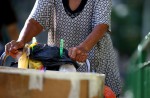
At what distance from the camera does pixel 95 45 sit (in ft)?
17.4

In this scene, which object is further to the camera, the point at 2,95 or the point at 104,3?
the point at 104,3

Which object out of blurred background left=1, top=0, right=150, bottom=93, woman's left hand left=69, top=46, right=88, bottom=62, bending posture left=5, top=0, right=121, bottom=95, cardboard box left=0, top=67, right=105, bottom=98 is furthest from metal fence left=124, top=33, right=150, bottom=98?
blurred background left=1, top=0, right=150, bottom=93

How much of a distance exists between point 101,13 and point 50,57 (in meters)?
0.82

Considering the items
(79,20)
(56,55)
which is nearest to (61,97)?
(56,55)

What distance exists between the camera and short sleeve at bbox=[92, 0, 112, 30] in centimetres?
522

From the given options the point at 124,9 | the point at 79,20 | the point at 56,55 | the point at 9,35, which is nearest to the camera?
the point at 56,55

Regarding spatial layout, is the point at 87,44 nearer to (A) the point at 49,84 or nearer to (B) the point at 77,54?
(B) the point at 77,54

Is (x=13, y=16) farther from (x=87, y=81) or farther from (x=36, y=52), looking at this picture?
(x=87, y=81)

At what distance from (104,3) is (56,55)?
87 cm

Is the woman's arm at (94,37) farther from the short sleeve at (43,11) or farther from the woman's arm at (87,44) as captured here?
the short sleeve at (43,11)

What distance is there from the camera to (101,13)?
5230 millimetres

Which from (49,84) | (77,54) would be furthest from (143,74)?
(49,84)

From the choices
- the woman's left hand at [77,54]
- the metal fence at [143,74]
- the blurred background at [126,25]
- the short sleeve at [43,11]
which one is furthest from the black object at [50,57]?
the blurred background at [126,25]

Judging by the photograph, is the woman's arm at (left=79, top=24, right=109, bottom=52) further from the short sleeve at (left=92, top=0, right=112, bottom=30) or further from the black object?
the black object
